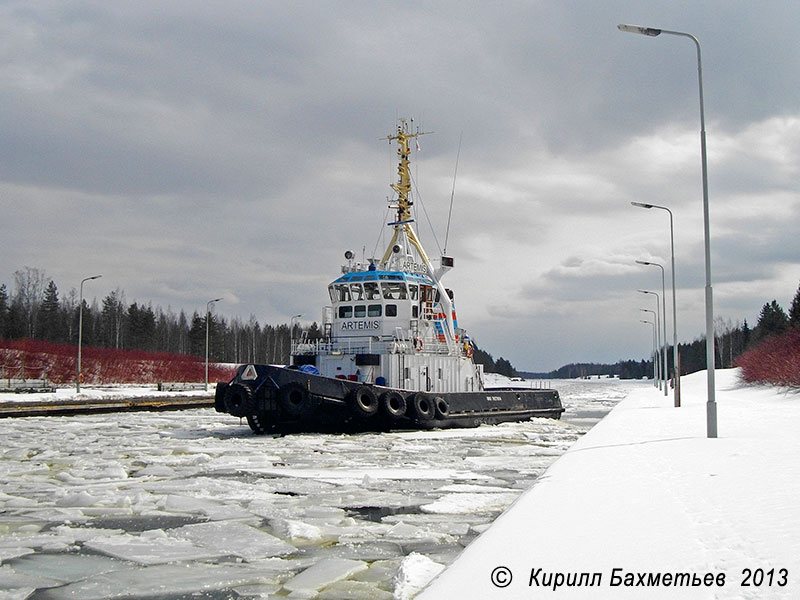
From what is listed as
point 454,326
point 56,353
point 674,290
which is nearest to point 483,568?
point 454,326

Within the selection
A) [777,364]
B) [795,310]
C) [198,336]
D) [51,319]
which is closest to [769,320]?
[795,310]

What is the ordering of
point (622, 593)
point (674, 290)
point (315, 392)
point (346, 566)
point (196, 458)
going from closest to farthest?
point (622, 593)
point (346, 566)
point (196, 458)
point (315, 392)
point (674, 290)

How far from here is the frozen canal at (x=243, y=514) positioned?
5461mm

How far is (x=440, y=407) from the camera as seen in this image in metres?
21.5

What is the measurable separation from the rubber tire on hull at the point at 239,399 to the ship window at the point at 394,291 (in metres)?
5.85

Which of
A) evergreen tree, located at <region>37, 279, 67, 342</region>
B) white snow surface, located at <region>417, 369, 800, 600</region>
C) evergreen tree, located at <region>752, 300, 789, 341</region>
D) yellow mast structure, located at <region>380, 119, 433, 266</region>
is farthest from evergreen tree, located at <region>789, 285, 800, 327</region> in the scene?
evergreen tree, located at <region>37, 279, 67, 342</region>

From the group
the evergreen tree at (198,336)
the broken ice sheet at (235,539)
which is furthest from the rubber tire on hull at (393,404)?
the evergreen tree at (198,336)

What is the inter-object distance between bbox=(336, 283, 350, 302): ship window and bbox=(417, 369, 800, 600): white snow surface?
45.3ft

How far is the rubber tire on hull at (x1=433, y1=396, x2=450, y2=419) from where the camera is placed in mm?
21422

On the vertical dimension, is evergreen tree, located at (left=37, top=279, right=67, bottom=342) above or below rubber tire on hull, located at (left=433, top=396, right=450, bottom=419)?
above

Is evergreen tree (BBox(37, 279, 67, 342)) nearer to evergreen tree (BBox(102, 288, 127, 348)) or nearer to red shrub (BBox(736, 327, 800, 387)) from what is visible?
evergreen tree (BBox(102, 288, 127, 348))

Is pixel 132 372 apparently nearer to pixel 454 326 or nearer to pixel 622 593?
pixel 454 326

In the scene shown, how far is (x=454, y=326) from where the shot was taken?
987 inches

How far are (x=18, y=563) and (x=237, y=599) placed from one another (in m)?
2.34
